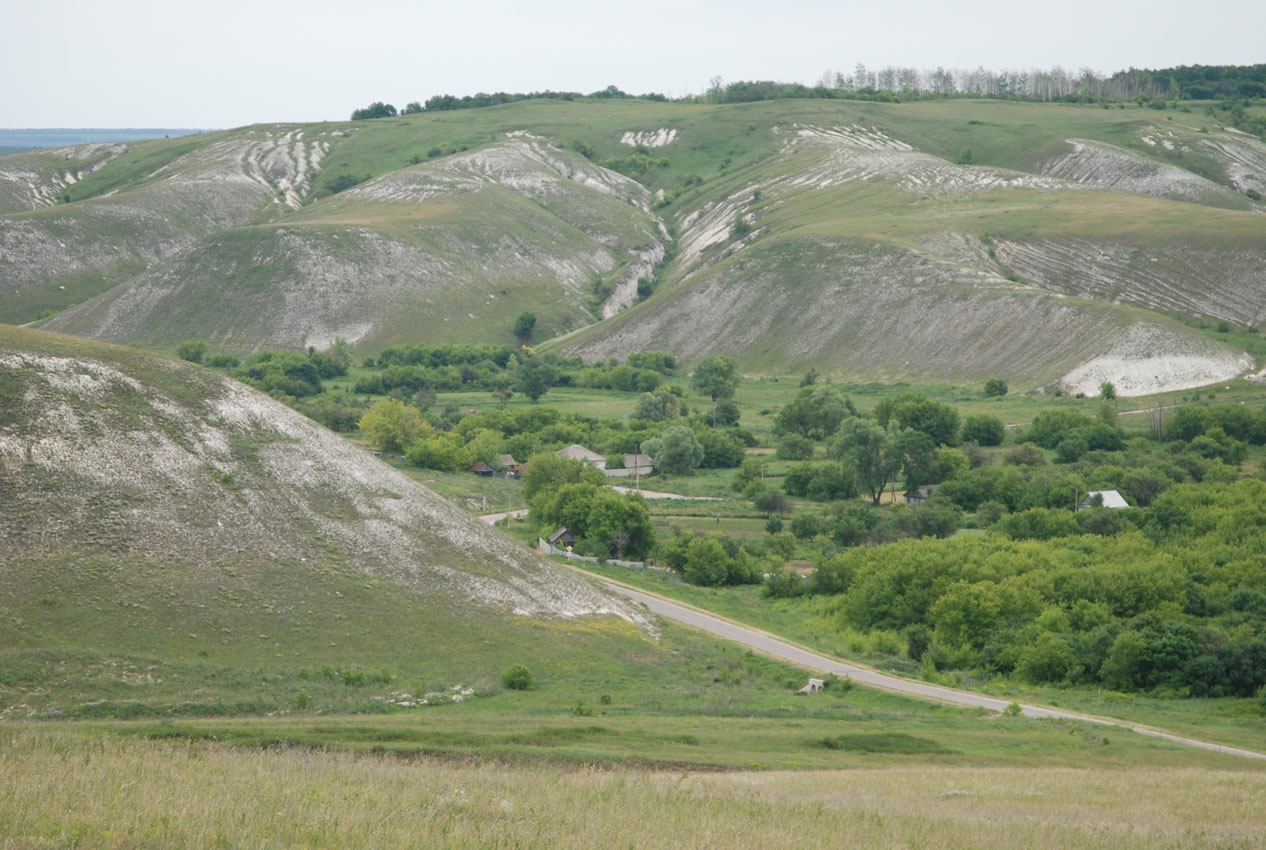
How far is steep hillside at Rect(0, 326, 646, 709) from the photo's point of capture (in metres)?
40.0

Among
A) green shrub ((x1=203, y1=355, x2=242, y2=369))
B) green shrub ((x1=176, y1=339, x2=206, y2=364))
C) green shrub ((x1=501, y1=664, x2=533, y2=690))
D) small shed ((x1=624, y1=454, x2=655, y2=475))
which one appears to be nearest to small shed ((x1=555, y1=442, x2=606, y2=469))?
small shed ((x1=624, y1=454, x2=655, y2=475))

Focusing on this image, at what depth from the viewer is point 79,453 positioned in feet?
148

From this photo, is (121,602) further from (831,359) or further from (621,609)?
(831,359)

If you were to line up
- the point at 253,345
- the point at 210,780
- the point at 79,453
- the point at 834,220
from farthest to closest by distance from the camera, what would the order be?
1. the point at 834,220
2. the point at 253,345
3. the point at 79,453
4. the point at 210,780

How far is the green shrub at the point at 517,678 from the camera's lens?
4125 cm

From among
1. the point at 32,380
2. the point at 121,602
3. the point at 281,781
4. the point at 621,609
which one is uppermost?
the point at 32,380

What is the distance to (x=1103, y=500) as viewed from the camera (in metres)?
78.8

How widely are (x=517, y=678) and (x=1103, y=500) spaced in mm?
52044

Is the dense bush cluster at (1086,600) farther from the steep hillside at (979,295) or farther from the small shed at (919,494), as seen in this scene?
the steep hillside at (979,295)

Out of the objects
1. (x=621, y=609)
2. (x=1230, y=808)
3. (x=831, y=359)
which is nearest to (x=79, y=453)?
(x=621, y=609)

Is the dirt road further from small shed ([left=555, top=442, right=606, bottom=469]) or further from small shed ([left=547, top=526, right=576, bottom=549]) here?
small shed ([left=555, top=442, right=606, bottom=469])

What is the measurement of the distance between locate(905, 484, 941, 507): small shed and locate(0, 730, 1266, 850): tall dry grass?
59.5 meters

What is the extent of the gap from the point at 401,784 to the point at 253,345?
149m

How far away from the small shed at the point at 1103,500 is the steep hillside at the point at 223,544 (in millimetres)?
40213
